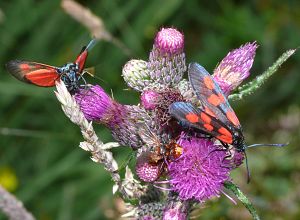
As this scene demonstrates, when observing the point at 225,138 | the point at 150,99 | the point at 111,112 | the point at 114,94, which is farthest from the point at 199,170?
the point at 114,94

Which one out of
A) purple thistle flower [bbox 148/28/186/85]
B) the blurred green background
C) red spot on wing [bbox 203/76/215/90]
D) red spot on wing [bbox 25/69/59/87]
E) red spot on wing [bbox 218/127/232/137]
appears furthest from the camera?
the blurred green background

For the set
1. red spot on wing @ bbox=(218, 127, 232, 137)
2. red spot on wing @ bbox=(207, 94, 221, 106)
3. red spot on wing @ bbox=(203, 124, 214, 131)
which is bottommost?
red spot on wing @ bbox=(218, 127, 232, 137)

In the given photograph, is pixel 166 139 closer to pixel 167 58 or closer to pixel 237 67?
pixel 167 58

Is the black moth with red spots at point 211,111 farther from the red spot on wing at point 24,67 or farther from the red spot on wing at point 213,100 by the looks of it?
the red spot on wing at point 24,67

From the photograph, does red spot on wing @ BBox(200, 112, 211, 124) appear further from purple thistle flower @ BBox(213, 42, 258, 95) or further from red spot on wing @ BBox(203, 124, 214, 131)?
purple thistle flower @ BBox(213, 42, 258, 95)

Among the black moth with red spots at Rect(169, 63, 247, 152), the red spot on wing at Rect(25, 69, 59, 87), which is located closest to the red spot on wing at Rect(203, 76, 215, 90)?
the black moth with red spots at Rect(169, 63, 247, 152)

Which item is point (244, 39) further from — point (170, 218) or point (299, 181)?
point (170, 218)

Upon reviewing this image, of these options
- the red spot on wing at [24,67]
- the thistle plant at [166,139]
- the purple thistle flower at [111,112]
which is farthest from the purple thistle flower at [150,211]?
the red spot on wing at [24,67]
